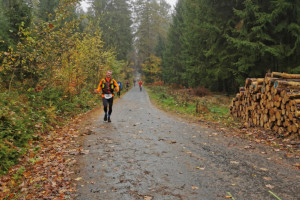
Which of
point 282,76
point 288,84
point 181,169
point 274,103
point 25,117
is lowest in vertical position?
point 181,169

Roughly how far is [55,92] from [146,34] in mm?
39932

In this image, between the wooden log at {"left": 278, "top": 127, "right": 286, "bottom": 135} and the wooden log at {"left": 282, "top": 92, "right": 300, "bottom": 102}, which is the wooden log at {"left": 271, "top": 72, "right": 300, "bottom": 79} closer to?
the wooden log at {"left": 282, "top": 92, "right": 300, "bottom": 102}

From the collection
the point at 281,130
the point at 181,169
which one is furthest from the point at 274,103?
the point at 181,169

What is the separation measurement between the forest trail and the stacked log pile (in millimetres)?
1474

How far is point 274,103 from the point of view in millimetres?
7355

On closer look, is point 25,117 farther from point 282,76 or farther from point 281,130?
point 282,76

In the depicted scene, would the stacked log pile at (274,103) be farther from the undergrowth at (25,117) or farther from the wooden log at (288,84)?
the undergrowth at (25,117)

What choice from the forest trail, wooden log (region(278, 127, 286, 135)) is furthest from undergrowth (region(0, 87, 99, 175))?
wooden log (region(278, 127, 286, 135))

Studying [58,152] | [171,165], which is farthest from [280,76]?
[58,152]

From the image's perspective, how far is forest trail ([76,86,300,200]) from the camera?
3.63 metres

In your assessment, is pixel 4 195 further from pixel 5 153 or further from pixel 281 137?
pixel 281 137

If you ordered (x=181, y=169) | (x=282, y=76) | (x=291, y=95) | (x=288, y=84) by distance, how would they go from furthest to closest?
(x=282, y=76) < (x=288, y=84) < (x=291, y=95) < (x=181, y=169)

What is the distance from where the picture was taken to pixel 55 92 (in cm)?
1108

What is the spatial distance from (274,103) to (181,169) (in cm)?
471
